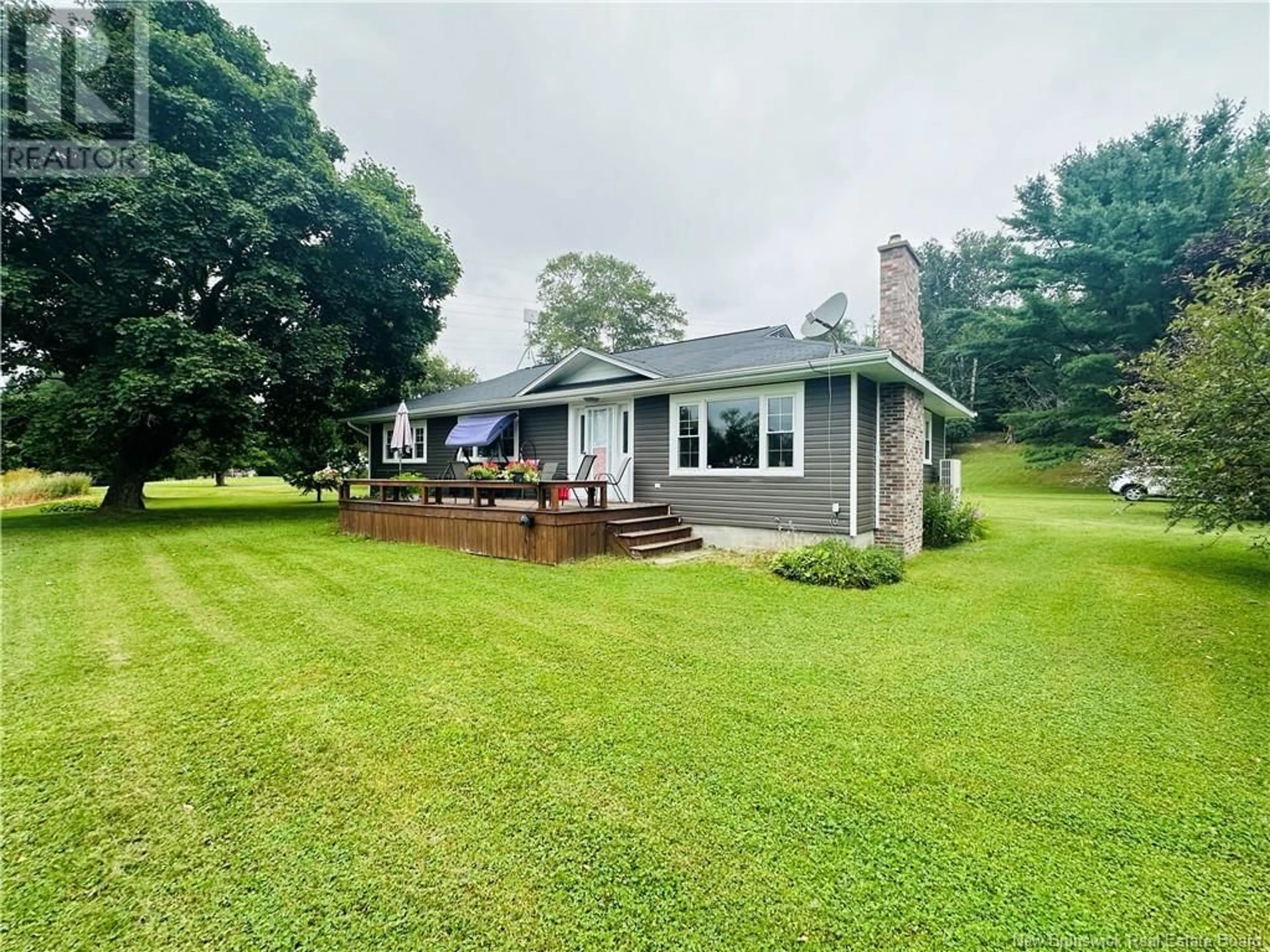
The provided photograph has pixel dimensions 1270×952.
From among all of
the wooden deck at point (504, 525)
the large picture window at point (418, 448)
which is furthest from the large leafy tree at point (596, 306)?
the wooden deck at point (504, 525)

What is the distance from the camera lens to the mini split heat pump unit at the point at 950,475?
12.3 m

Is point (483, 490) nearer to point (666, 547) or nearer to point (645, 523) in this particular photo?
point (645, 523)

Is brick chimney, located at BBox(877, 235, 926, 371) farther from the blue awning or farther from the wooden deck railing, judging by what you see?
the blue awning

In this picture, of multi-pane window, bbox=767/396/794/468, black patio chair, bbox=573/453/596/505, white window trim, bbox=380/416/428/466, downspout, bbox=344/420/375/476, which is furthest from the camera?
downspout, bbox=344/420/375/476

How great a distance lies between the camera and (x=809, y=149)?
42.6ft

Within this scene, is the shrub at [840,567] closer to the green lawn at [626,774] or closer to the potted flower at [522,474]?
the green lawn at [626,774]

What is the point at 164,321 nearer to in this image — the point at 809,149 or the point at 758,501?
the point at 758,501

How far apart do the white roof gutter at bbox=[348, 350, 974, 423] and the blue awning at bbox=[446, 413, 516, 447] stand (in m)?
0.25

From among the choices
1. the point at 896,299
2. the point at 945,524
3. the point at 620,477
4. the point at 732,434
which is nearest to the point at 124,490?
the point at 620,477

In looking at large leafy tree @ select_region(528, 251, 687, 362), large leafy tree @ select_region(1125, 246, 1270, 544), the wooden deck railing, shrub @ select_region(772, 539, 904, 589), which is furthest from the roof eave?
large leafy tree @ select_region(528, 251, 687, 362)

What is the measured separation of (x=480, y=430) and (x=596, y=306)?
21.6 m

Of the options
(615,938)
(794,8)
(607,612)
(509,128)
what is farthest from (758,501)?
(509,128)

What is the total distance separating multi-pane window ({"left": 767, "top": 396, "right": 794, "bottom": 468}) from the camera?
800 cm

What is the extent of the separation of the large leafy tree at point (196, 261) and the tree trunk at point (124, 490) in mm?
53
